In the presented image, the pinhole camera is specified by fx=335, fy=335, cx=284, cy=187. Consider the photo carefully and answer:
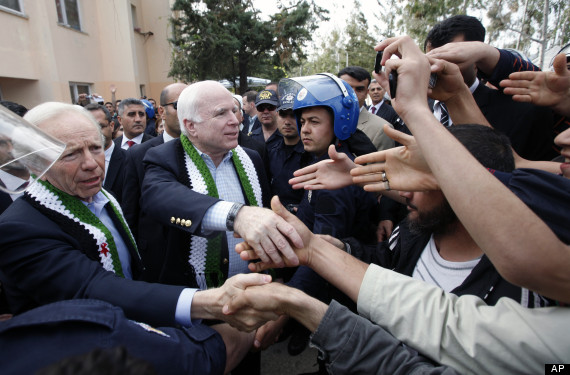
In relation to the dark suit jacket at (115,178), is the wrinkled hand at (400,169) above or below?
above

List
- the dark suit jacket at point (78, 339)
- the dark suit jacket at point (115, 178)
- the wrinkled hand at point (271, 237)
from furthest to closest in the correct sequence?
the dark suit jacket at point (115, 178) < the wrinkled hand at point (271, 237) < the dark suit jacket at point (78, 339)

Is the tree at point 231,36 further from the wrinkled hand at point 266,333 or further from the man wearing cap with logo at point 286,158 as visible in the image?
the wrinkled hand at point 266,333

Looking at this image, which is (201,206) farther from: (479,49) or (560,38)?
(560,38)

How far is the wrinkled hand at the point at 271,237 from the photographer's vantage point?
5.21 feet

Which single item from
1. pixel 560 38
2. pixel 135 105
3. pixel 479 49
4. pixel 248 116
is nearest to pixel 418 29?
pixel 560 38

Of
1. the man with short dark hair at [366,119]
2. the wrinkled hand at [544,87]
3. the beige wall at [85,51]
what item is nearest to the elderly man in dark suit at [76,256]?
the wrinkled hand at [544,87]

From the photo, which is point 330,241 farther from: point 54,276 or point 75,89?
point 75,89

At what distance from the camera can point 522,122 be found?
2.30 meters

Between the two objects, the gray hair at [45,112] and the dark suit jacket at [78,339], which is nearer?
the dark suit jacket at [78,339]

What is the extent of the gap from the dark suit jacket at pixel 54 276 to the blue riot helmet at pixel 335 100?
62.0 inches

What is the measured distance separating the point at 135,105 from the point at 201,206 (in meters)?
4.40

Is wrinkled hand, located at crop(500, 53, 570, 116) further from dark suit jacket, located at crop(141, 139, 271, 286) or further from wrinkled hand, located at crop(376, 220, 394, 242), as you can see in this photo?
dark suit jacket, located at crop(141, 139, 271, 286)

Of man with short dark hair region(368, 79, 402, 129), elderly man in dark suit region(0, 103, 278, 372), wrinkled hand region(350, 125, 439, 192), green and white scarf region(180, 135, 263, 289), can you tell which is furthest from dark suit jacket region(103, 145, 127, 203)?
man with short dark hair region(368, 79, 402, 129)

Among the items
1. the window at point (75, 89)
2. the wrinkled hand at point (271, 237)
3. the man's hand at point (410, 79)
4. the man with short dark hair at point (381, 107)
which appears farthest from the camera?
the window at point (75, 89)
